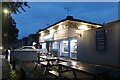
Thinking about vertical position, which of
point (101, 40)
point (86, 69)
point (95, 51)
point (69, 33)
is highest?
point (69, 33)

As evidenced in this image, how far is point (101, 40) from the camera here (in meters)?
14.7

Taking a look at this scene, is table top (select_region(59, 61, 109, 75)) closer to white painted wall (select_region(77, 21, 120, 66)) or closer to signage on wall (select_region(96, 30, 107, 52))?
white painted wall (select_region(77, 21, 120, 66))

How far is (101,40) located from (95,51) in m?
1.27

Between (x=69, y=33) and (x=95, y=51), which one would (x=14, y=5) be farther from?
(x=69, y=33)

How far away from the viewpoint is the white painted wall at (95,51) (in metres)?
13.1

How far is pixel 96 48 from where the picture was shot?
15.4 m

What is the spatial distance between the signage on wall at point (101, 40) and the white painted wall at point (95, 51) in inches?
13.1

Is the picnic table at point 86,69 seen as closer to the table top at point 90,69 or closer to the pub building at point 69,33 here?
the table top at point 90,69

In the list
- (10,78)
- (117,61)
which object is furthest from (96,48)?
(10,78)

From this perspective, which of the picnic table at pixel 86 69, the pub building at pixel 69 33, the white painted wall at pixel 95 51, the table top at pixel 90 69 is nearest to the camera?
the picnic table at pixel 86 69

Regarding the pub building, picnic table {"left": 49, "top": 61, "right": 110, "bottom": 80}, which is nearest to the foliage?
picnic table {"left": 49, "top": 61, "right": 110, "bottom": 80}

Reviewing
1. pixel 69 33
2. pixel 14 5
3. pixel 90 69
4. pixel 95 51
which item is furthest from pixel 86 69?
pixel 69 33

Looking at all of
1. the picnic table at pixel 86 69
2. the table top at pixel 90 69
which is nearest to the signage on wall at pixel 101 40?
the picnic table at pixel 86 69

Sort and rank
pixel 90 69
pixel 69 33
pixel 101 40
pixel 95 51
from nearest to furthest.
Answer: pixel 90 69
pixel 101 40
pixel 95 51
pixel 69 33
